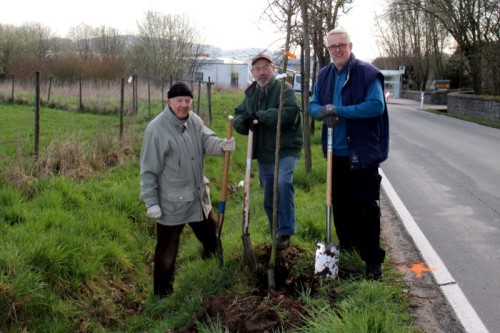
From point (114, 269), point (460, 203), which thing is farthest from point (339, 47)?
point (460, 203)

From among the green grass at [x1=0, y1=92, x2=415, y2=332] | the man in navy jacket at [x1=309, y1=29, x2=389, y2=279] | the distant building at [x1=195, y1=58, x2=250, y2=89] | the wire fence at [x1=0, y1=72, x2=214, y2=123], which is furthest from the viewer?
the distant building at [x1=195, y1=58, x2=250, y2=89]

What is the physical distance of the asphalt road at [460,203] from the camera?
14.5 ft

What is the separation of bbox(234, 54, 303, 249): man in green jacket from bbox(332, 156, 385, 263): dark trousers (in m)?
0.54

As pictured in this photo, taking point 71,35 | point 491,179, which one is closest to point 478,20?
point 491,179

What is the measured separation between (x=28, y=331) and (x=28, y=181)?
118 inches

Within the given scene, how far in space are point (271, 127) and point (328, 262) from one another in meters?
1.36

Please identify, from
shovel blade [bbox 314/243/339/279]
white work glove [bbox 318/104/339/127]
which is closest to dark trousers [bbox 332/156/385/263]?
shovel blade [bbox 314/243/339/279]

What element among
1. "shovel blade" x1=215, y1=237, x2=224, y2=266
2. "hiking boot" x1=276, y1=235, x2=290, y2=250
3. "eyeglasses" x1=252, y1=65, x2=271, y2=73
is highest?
"eyeglasses" x1=252, y1=65, x2=271, y2=73

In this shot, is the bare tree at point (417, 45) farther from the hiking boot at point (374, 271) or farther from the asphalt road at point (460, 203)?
the hiking boot at point (374, 271)

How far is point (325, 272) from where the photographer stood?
161 inches

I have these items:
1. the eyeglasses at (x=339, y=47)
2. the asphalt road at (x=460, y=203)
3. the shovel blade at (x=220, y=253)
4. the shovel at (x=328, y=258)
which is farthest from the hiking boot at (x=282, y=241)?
the eyeglasses at (x=339, y=47)

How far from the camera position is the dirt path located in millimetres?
3535

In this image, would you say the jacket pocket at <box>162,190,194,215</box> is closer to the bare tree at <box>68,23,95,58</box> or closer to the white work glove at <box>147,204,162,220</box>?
the white work glove at <box>147,204,162,220</box>

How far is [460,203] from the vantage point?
729 centimetres
